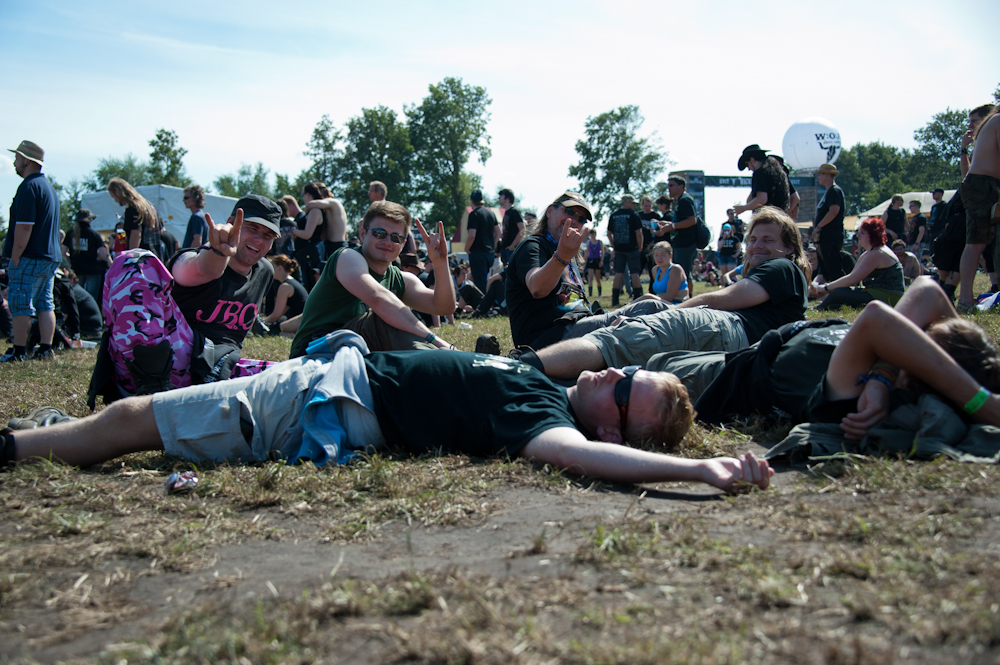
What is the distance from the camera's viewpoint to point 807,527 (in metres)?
2.16

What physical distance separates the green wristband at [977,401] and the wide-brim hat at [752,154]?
6.43 metres

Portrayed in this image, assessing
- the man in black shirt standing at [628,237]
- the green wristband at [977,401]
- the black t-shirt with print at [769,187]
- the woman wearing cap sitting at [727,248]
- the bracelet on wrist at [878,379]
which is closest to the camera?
the green wristband at [977,401]

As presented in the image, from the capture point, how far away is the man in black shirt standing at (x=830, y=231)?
32.0ft

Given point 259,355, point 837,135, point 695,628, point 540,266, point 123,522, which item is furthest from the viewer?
point 837,135

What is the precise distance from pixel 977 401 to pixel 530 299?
2.91 meters

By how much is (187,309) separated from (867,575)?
12.5ft

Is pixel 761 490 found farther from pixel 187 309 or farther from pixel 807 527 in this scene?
pixel 187 309

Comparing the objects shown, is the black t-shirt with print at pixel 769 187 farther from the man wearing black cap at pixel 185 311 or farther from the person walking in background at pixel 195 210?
the person walking in background at pixel 195 210

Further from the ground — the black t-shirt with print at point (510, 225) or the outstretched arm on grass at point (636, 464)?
the black t-shirt with print at point (510, 225)

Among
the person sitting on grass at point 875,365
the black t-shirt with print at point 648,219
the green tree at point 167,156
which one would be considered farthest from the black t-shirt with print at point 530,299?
the green tree at point 167,156

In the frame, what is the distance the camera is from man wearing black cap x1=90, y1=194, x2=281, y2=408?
382 cm

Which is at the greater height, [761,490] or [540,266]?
[540,266]

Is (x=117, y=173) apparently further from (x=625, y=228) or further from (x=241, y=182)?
(x=625, y=228)

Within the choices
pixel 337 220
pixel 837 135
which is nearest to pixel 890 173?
pixel 837 135
